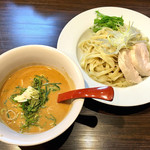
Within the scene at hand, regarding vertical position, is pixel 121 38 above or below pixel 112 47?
above

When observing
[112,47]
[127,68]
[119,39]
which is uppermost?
[119,39]

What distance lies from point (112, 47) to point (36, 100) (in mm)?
1294

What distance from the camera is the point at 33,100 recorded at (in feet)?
3.88

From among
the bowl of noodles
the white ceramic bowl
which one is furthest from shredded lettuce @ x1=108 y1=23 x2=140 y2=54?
the white ceramic bowl

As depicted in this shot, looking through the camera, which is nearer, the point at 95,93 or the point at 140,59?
the point at 95,93

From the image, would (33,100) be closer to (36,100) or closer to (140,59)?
(36,100)

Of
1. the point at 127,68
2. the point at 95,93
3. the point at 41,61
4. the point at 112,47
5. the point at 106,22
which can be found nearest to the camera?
the point at 95,93

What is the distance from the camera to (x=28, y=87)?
1199mm

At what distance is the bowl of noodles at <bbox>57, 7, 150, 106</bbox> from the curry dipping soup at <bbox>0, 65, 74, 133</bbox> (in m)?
0.46

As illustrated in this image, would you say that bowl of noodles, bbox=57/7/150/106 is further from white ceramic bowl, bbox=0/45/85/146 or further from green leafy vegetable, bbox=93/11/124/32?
white ceramic bowl, bbox=0/45/85/146

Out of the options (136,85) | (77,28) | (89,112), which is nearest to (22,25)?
(77,28)

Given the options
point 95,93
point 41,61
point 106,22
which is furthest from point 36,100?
point 106,22

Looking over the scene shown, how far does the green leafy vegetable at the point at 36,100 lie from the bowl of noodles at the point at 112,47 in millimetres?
495

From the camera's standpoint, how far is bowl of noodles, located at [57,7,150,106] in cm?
188
